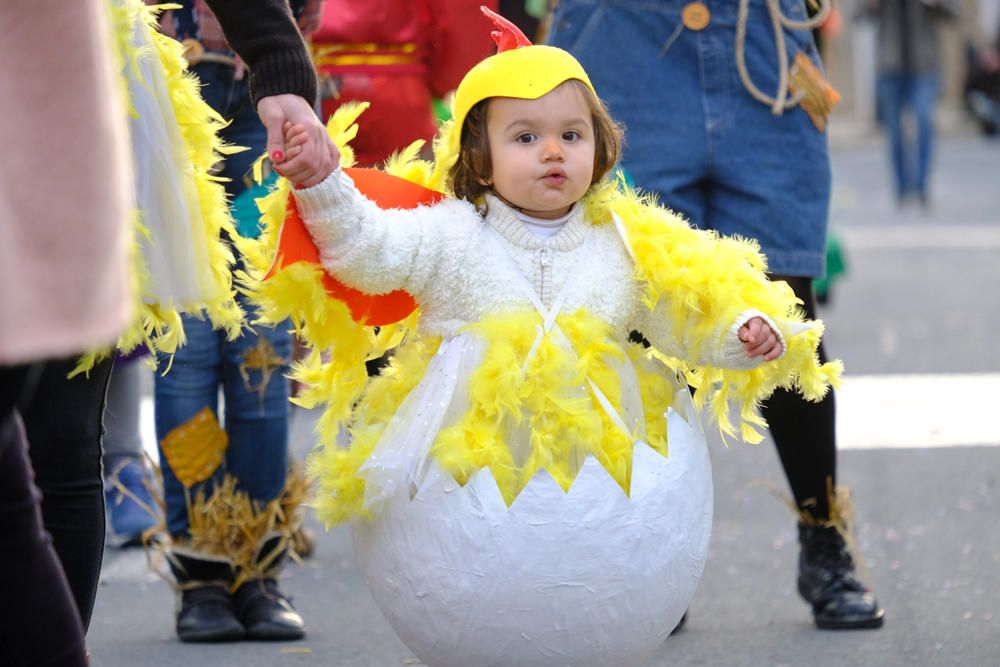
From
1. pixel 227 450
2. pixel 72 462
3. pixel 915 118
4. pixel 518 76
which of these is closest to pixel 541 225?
pixel 518 76

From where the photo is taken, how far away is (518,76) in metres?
2.94

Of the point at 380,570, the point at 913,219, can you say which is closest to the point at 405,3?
the point at 380,570

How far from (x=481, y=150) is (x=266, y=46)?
44cm

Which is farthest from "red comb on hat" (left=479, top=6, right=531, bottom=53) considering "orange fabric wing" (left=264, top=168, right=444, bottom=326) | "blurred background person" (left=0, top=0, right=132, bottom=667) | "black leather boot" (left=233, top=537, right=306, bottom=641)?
"black leather boot" (left=233, top=537, right=306, bottom=641)

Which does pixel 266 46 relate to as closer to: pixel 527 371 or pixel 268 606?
pixel 527 371

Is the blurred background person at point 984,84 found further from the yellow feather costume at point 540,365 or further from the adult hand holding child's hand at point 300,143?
the adult hand holding child's hand at point 300,143

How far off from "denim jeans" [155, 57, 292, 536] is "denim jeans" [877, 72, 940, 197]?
10930 millimetres

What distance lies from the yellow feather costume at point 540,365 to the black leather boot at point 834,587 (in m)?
0.66

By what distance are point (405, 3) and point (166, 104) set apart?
1.79 m

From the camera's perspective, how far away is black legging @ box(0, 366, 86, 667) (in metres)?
2.19

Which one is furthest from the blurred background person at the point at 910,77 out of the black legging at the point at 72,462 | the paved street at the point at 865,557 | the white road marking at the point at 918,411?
the black legging at the point at 72,462

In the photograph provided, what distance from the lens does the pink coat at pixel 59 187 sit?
1832 mm

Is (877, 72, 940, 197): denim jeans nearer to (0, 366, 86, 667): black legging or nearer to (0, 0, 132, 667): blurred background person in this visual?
(0, 366, 86, 667): black legging

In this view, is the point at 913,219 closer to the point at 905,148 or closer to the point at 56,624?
the point at 905,148
